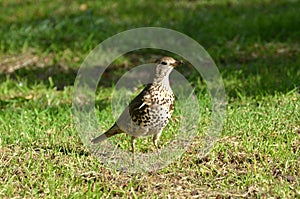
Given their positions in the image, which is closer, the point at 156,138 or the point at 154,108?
the point at 154,108

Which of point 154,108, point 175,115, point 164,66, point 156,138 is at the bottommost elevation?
point 175,115

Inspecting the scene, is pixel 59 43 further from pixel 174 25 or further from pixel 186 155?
pixel 186 155

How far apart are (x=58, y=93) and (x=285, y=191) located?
405 centimetres

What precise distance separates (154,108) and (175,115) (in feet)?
5.09

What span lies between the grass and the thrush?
1.21 ft

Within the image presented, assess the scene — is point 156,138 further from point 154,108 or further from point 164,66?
point 164,66

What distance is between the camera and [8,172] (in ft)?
16.4

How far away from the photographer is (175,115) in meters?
6.43

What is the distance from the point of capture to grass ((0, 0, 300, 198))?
15.8 feet

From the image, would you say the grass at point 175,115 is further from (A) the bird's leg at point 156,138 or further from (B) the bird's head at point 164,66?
(B) the bird's head at point 164,66

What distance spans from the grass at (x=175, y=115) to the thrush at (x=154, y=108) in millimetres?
367

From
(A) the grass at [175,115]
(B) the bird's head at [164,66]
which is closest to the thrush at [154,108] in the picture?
(B) the bird's head at [164,66]


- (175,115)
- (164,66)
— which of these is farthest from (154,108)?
(175,115)

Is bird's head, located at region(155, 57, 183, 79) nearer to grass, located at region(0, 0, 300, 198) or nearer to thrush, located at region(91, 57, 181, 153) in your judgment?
thrush, located at region(91, 57, 181, 153)
